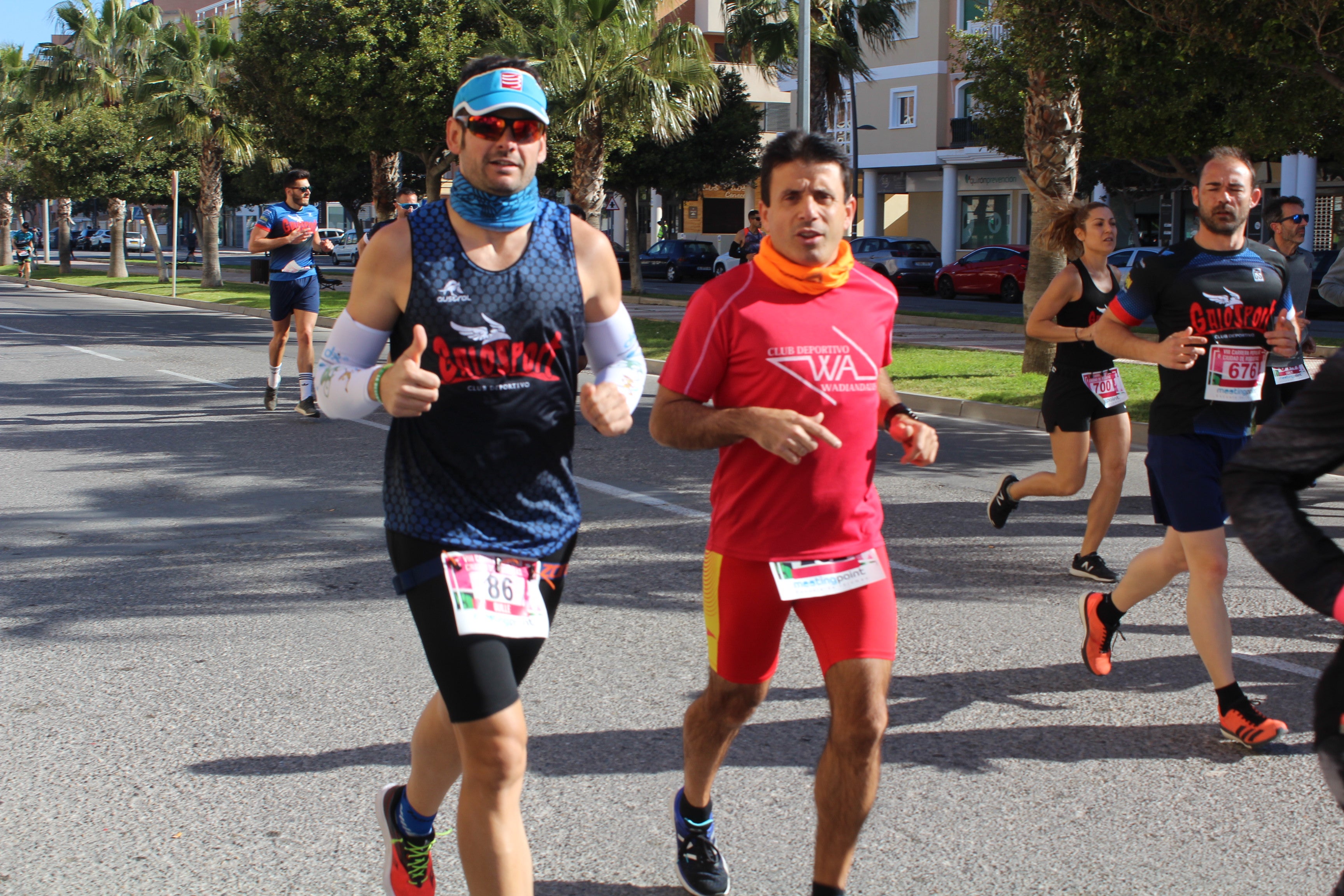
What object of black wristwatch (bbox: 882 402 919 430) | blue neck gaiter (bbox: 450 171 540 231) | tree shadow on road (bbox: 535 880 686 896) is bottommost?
tree shadow on road (bbox: 535 880 686 896)

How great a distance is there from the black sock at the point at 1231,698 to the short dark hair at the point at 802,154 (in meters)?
2.20

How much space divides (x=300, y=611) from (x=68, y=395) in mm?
8452

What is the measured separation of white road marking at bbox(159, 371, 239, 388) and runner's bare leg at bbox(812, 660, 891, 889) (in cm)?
1177

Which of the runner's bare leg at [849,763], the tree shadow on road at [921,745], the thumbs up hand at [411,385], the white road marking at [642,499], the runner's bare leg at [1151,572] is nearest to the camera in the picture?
the thumbs up hand at [411,385]

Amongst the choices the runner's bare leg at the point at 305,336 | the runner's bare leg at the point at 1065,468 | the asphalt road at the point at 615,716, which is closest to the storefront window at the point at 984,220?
the runner's bare leg at the point at 305,336

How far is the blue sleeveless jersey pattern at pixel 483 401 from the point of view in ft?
8.84

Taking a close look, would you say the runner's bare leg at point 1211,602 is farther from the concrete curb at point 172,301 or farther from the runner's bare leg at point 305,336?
the concrete curb at point 172,301

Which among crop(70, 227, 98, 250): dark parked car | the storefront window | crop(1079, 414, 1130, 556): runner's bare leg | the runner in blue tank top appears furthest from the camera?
crop(70, 227, 98, 250): dark parked car

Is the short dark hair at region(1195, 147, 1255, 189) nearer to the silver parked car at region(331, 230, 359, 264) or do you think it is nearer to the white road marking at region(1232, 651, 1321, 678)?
the white road marking at region(1232, 651, 1321, 678)

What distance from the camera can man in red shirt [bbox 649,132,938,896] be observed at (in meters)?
2.91

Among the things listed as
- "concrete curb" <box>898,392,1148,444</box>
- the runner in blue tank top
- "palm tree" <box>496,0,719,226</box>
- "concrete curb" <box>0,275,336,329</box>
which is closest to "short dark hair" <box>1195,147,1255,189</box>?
the runner in blue tank top

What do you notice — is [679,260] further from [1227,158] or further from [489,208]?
[489,208]

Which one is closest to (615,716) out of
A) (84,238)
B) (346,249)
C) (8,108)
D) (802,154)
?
(802,154)

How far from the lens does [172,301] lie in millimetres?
29531
